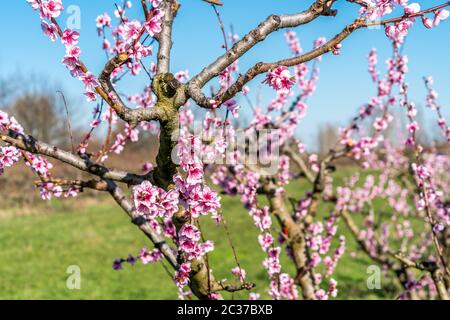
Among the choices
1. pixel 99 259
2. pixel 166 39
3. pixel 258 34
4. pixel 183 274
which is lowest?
pixel 183 274

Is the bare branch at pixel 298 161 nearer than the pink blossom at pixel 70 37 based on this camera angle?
No

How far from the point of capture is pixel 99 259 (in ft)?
41.9

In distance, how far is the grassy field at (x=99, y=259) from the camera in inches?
377

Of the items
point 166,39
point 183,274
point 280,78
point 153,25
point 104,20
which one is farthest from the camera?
point 104,20

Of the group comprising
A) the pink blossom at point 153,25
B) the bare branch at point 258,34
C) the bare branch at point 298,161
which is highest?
the bare branch at point 298,161

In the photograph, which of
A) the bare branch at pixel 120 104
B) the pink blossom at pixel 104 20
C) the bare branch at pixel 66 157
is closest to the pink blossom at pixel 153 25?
the bare branch at pixel 120 104

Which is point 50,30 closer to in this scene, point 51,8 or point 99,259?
point 51,8

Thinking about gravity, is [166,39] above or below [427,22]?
above

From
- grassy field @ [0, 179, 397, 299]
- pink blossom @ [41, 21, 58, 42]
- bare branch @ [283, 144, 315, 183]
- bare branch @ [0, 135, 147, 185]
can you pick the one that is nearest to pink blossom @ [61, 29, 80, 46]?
pink blossom @ [41, 21, 58, 42]

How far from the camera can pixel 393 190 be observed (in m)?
14.7

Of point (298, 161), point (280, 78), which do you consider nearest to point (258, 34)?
point (280, 78)

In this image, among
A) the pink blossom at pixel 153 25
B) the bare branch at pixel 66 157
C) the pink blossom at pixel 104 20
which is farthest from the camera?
the pink blossom at pixel 104 20

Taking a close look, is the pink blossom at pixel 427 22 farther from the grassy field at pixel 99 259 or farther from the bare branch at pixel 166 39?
Result: the grassy field at pixel 99 259

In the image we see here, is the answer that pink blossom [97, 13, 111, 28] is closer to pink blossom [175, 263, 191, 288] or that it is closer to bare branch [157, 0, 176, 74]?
bare branch [157, 0, 176, 74]
